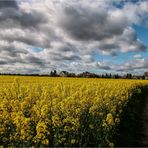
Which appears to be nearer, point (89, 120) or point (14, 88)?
point (89, 120)

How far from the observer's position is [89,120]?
38.4 ft

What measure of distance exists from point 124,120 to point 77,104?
3787mm

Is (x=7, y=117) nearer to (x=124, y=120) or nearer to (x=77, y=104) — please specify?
(x=77, y=104)

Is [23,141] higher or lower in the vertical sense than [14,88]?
lower

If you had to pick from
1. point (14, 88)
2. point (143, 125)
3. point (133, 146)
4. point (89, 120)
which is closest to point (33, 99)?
point (14, 88)

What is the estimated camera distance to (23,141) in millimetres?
8180

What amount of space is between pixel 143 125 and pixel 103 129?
637 cm

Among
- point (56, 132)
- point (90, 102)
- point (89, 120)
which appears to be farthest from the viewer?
point (90, 102)

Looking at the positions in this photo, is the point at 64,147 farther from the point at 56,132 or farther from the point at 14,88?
the point at 14,88

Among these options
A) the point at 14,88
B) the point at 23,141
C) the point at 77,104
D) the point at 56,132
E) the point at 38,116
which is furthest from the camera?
the point at 14,88

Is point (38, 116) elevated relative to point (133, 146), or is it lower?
elevated

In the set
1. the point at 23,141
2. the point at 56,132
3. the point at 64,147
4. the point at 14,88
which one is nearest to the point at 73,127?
the point at 56,132

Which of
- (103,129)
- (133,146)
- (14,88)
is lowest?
(133,146)

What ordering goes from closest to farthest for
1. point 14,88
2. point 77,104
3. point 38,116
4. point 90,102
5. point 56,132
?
point 56,132 → point 38,116 → point 77,104 → point 90,102 → point 14,88
